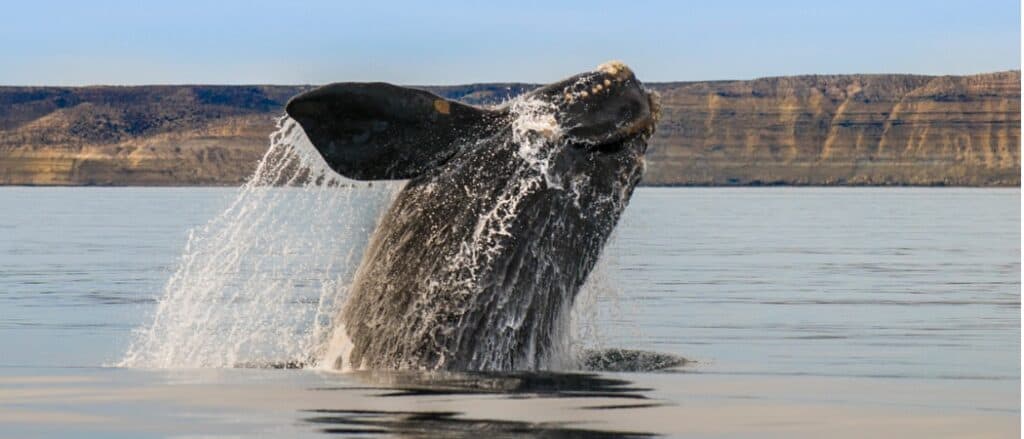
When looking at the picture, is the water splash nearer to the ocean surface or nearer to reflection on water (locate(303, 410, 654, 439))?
the ocean surface

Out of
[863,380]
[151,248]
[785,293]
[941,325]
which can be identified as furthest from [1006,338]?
[151,248]

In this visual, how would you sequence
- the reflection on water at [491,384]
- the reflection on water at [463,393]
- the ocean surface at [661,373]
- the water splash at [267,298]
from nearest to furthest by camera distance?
1. the reflection on water at [463,393]
2. the ocean surface at [661,373]
3. the reflection on water at [491,384]
4. the water splash at [267,298]

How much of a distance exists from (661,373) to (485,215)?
2.10 m

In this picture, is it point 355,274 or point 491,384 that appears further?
point 355,274

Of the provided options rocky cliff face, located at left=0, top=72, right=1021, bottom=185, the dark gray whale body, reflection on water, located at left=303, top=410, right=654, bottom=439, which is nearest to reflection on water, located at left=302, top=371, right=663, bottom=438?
reflection on water, located at left=303, top=410, right=654, bottom=439

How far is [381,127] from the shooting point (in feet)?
32.6

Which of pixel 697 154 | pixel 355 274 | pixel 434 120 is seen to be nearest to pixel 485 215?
A: pixel 434 120

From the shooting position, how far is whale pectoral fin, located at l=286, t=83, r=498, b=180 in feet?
31.9

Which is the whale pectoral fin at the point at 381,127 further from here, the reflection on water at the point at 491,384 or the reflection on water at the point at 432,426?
the reflection on water at the point at 432,426

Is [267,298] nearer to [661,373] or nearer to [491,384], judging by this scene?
[661,373]

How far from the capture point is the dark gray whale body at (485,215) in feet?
33.2

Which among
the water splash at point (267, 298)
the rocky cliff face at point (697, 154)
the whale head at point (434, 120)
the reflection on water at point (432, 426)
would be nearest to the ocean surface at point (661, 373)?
the reflection on water at point (432, 426)

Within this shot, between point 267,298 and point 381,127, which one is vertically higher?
point 381,127

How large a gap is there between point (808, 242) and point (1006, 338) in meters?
21.2
